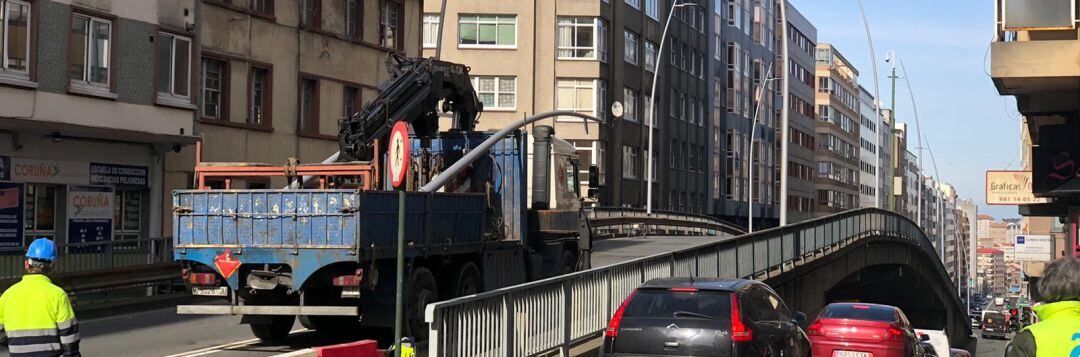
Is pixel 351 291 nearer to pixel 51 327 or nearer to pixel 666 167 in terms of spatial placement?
pixel 51 327

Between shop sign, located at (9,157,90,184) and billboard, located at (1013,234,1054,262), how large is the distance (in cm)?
5241

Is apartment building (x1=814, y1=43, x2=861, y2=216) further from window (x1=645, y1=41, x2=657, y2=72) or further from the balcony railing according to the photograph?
the balcony railing

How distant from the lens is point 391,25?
127ft

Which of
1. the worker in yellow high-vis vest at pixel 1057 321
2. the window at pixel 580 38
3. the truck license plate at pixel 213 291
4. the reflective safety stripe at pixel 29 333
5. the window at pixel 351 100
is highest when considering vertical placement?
the window at pixel 580 38

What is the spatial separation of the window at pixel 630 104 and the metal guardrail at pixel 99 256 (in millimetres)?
37559

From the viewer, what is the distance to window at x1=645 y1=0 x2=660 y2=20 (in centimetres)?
6488

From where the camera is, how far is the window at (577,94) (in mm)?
57219

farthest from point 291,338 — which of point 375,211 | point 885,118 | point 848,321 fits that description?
point 885,118

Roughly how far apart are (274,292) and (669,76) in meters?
54.6

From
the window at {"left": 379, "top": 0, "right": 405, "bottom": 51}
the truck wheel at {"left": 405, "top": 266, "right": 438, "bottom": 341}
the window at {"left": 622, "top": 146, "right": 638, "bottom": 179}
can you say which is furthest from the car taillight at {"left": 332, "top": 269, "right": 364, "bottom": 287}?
the window at {"left": 622, "top": 146, "right": 638, "bottom": 179}

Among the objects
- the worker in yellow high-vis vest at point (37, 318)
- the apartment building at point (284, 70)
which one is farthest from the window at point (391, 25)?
the worker in yellow high-vis vest at point (37, 318)

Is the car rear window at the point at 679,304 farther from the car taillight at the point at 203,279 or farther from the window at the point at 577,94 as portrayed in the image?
the window at the point at 577,94

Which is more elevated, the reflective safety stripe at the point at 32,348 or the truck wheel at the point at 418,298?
the reflective safety stripe at the point at 32,348

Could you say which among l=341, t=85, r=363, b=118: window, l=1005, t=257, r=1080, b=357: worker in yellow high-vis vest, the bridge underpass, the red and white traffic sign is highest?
l=341, t=85, r=363, b=118: window
